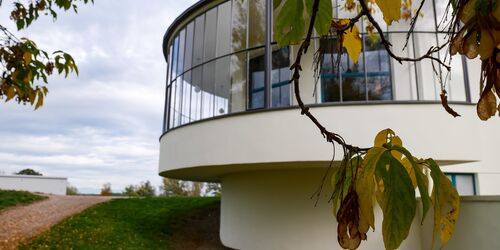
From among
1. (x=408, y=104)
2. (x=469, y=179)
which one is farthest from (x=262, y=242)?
(x=469, y=179)

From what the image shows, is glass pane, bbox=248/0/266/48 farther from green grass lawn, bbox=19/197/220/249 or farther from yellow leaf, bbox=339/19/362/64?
yellow leaf, bbox=339/19/362/64

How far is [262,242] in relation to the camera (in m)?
7.93

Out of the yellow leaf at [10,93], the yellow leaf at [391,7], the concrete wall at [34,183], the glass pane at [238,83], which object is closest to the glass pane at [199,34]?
the glass pane at [238,83]

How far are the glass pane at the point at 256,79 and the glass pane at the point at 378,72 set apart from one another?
290cm

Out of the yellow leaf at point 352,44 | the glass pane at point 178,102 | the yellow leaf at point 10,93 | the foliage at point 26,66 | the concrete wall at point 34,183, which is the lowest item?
the concrete wall at point 34,183

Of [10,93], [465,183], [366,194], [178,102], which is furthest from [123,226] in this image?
[366,194]

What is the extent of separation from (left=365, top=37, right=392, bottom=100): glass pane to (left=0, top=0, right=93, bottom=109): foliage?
691cm

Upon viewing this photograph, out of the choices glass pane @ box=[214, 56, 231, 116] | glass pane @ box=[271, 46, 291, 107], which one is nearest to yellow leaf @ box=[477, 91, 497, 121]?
glass pane @ box=[271, 46, 291, 107]

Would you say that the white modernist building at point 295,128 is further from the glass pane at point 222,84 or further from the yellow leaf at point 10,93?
the yellow leaf at point 10,93

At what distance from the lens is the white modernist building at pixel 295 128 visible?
589cm

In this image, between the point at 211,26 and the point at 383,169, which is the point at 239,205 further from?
the point at 383,169

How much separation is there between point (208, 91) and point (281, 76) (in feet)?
14.1

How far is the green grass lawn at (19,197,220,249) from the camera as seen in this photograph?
9.54m

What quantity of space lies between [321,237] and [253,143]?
7.90 ft
